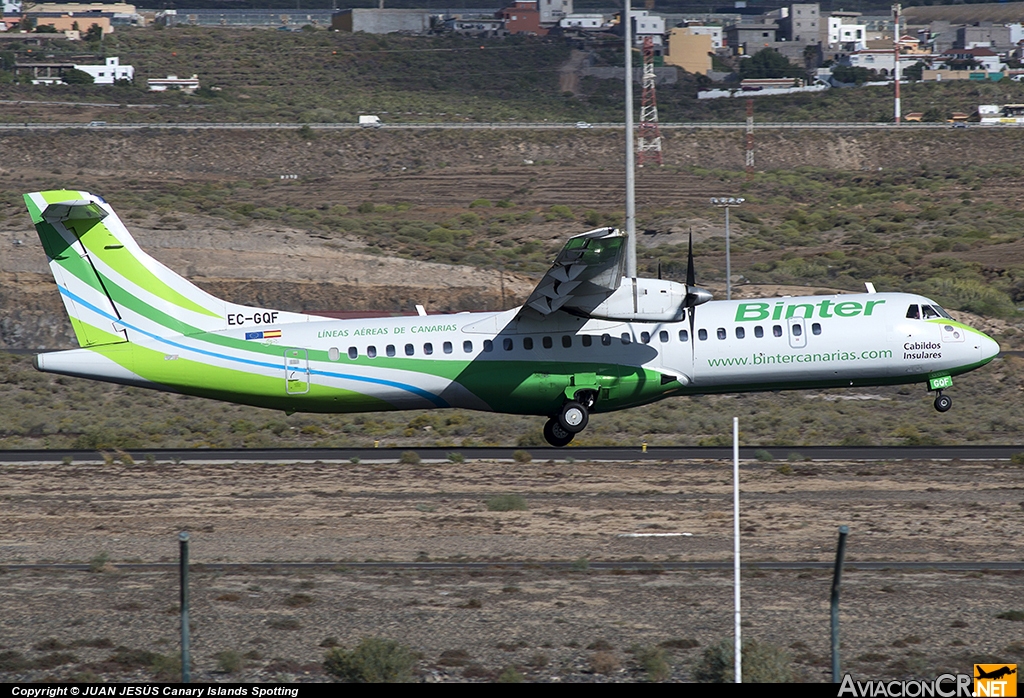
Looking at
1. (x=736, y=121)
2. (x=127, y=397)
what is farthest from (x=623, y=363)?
(x=736, y=121)

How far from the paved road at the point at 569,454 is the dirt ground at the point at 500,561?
3.77 ft

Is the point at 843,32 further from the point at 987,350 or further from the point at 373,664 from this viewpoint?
the point at 373,664

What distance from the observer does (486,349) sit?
2748 centimetres

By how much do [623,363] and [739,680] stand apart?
16.0 metres

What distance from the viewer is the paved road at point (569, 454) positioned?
28969 millimetres

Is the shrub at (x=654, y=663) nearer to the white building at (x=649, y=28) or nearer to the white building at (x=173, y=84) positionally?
the white building at (x=173, y=84)

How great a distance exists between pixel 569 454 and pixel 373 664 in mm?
17565

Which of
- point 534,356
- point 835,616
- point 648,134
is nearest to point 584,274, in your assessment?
point 534,356

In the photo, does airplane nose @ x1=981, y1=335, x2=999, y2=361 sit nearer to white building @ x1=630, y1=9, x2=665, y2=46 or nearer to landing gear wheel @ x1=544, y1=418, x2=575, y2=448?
landing gear wheel @ x1=544, y1=418, x2=575, y2=448

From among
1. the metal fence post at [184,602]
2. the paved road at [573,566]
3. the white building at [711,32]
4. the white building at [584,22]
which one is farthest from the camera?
the white building at [584,22]

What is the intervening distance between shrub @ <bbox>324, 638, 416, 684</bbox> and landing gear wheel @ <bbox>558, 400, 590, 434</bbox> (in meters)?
14.8

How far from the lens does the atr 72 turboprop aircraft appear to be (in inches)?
1045

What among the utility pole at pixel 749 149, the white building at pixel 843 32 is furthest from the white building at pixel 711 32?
the utility pole at pixel 749 149

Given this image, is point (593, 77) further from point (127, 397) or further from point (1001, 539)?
point (1001, 539)
